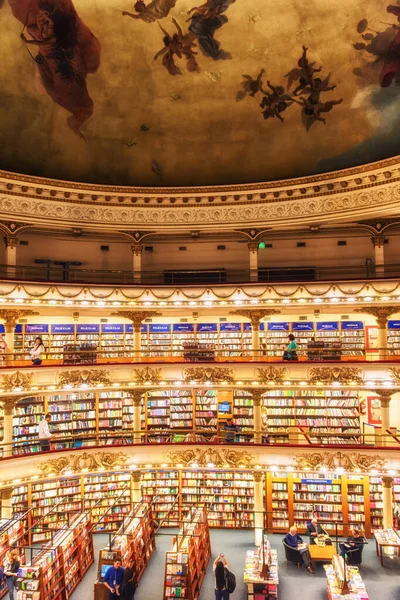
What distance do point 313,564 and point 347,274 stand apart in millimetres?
11340

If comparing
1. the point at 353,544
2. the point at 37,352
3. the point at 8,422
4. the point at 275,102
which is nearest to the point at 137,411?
the point at 37,352

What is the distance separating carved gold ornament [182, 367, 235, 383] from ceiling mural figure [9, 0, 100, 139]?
976 centimetres

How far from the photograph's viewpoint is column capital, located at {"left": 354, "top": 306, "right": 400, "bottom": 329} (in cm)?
1684

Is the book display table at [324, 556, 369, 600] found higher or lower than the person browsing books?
lower

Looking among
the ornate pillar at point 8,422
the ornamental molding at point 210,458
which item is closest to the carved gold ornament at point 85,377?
the ornate pillar at point 8,422

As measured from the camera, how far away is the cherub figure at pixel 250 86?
17828 mm

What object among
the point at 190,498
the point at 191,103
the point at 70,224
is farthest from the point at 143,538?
the point at 191,103

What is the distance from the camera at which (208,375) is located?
17.4 metres

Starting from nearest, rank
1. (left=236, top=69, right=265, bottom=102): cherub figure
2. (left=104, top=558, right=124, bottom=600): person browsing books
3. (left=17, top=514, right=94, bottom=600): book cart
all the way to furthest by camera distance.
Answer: (left=17, top=514, right=94, bottom=600): book cart < (left=104, top=558, right=124, bottom=600): person browsing books < (left=236, top=69, right=265, bottom=102): cherub figure

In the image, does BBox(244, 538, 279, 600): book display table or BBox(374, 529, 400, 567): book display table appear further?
BBox(374, 529, 400, 567): book display table

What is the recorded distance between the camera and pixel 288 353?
17.3 m

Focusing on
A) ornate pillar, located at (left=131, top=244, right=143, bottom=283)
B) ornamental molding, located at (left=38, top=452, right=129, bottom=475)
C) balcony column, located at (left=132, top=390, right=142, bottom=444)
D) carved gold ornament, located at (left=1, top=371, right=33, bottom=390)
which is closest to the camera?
carved gold ornament, located at (left=1, top=371, right=33, bottom=390)

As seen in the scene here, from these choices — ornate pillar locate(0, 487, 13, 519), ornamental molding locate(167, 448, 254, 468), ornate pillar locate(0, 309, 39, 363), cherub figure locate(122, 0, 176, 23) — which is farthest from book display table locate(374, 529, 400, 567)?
cherub figure locate(122, 0, 176, 23)

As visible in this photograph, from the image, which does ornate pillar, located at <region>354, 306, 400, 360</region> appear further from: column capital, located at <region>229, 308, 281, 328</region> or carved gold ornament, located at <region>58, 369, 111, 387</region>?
carved gold ornament, located at <region>58, 369, 111, 387</region>
